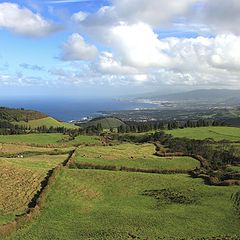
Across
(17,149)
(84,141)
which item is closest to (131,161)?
(17,149)

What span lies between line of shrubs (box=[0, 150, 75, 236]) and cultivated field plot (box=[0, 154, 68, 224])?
0.66m

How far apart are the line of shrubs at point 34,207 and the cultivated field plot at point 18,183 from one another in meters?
0.66

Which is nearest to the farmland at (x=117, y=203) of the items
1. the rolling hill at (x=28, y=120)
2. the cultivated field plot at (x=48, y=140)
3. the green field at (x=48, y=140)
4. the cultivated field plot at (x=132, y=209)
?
the cultivated field plot at (x=132, y=209)

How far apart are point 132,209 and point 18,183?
57.3 feet

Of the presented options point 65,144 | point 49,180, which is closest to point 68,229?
point 49,180

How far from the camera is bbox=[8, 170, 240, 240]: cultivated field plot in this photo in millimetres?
36000

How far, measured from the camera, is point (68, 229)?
37125mm

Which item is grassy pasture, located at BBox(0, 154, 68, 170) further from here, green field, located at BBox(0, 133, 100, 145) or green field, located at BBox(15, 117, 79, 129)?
green field, located at BBox(15, 117, 79, 129)

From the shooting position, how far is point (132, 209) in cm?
4344

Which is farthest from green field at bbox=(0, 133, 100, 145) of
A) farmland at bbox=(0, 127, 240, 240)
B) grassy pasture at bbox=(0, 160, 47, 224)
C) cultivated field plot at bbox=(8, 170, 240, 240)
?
cultivated field plot at bbox=(8, 170, 240, 240)

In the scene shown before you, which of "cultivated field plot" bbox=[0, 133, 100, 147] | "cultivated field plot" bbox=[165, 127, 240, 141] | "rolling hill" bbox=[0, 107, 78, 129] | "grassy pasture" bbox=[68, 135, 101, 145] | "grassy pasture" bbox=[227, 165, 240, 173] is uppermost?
"rolling hill" bbox=[0, 107, 78, 129]

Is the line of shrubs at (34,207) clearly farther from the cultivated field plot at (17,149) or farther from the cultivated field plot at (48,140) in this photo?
the cultivated field plot at (48,140)

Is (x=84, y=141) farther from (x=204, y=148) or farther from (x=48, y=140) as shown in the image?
(x=204, y=148)

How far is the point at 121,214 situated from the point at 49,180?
48.8 ft
